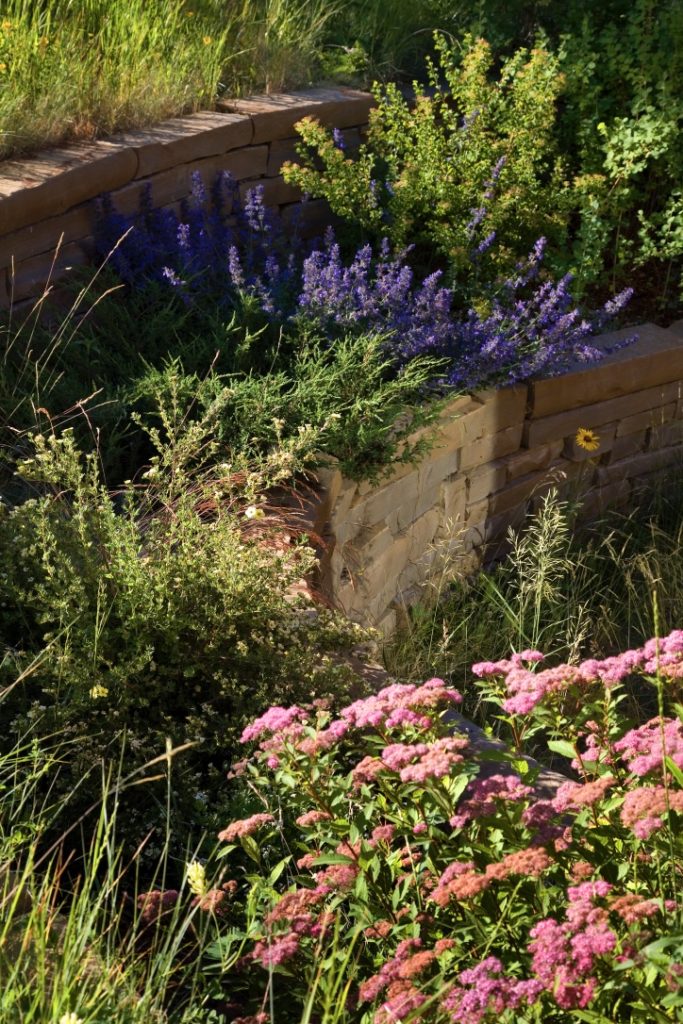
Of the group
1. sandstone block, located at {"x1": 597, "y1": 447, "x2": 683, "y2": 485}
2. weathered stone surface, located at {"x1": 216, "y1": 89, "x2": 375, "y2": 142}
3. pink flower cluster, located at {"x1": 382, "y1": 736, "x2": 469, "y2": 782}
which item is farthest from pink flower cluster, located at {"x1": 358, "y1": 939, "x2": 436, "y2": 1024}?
weathered stone surface, located at {"x1": 216, "y1": 89, "x2": 375, "y2": 142}

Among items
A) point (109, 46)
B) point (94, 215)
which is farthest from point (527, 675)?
point (109, 46)

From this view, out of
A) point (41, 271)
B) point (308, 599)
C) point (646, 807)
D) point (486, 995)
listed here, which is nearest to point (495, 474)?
point (41, 271)

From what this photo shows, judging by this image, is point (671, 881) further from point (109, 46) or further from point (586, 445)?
point (109, 46)

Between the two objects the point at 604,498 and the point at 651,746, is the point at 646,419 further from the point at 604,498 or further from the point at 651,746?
the point at 651,746

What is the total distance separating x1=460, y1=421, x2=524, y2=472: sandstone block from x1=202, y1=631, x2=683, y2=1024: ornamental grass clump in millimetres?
2553

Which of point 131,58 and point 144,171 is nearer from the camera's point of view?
point 144,171

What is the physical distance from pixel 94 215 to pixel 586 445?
2313 mm

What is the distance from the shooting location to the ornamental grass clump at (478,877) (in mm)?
1820

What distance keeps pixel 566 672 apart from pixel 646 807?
38 centimetres

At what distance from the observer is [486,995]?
1.80 m

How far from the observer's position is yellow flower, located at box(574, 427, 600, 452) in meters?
5.39

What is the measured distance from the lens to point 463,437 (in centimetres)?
475

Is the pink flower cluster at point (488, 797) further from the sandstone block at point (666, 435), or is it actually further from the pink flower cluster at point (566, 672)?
the sandstone block at point (666, 435)

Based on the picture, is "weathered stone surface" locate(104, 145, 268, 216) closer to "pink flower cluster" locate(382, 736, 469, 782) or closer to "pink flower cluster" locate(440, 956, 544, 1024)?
"pink flower cluster" locate(382, 736, 469, 782)
